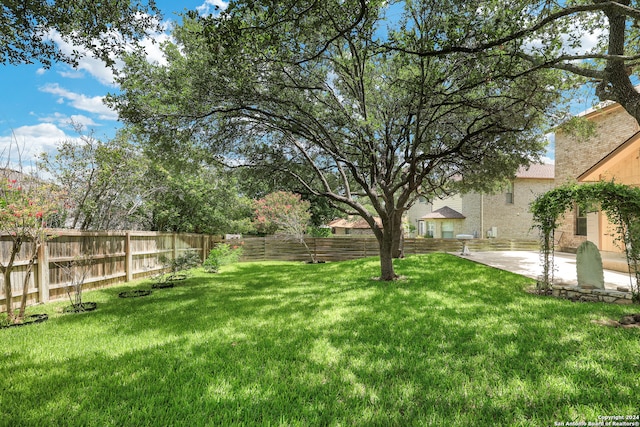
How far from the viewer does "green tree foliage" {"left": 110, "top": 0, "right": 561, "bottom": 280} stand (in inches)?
197

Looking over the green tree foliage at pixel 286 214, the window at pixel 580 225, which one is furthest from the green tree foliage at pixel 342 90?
the window at pixel 580 225

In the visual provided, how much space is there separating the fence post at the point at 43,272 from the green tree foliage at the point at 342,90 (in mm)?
3487

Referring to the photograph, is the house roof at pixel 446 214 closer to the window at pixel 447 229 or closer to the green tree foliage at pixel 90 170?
the window at pixel 447 229

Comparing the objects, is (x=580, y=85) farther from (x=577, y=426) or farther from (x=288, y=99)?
(x=577, y=426)

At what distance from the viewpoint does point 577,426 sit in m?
2.35

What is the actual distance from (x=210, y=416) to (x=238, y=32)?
4.47 m

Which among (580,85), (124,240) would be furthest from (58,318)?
(580,85)

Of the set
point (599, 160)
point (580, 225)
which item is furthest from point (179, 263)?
point (580, 225)

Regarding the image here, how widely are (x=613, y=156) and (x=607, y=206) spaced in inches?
216

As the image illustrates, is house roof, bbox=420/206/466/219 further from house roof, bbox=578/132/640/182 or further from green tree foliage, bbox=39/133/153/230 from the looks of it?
green tree foliage, bbox=39/133/153/230

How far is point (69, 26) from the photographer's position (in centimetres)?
446

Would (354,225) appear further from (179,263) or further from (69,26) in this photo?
(69,26)

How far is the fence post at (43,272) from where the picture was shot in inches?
269

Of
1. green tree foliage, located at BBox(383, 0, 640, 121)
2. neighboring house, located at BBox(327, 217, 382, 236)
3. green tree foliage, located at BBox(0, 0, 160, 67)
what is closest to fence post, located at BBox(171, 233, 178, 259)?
green tree foliage, located at BBox(0, 0, 160, 67)
